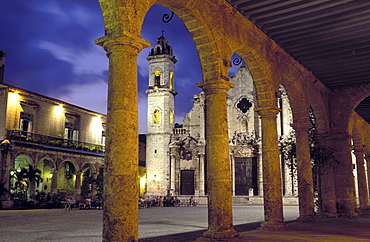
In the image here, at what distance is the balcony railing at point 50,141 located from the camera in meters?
22.1

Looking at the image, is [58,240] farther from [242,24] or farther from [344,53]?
[344,53]

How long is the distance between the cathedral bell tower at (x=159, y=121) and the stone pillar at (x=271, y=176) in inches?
892

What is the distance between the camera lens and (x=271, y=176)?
840 cm

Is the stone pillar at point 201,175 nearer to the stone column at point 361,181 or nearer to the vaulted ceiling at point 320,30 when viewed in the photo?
the stone column at point 361,181

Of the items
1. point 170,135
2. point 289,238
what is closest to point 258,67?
point 289,238

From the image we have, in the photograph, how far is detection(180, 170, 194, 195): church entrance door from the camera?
3072 cm

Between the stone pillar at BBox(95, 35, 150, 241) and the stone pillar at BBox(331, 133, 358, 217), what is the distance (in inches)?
383

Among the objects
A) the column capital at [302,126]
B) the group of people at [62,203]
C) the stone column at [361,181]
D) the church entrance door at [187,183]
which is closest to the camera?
the column capital at [302,126]

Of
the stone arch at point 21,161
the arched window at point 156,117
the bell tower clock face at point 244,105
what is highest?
the bell tower clock face at point 244,105

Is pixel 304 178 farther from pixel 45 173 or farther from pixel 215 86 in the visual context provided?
pixel 45 173

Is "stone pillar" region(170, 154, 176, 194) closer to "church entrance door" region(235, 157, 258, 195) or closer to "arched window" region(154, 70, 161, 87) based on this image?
"church entrance door" region(235, 157, 258, 195)

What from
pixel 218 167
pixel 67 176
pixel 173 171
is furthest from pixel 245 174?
pixel 218 167

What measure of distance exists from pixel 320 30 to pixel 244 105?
22.5 m

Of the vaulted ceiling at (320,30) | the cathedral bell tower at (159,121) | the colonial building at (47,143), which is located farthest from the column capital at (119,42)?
the cathedral bell tower at (159,121)
